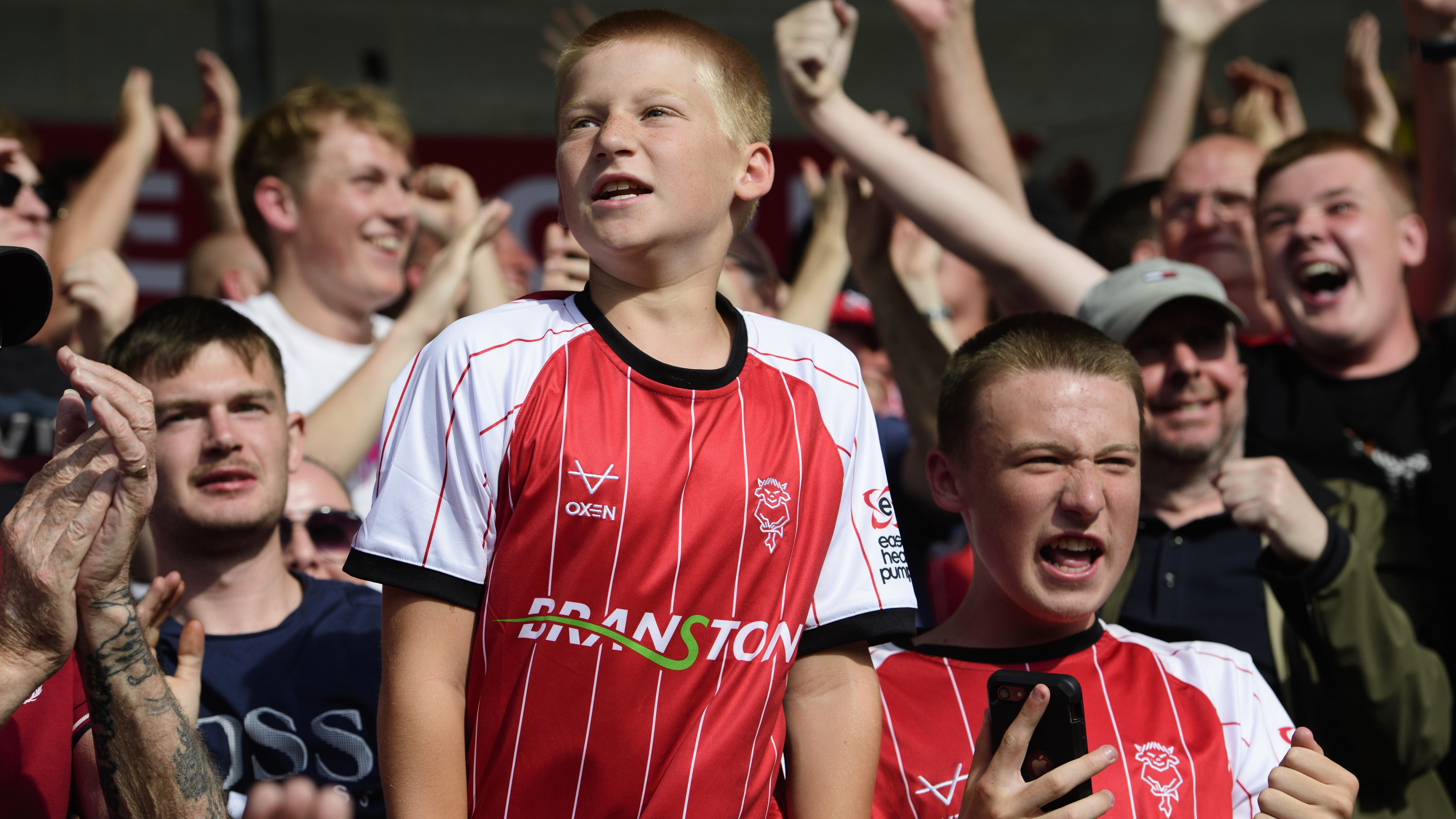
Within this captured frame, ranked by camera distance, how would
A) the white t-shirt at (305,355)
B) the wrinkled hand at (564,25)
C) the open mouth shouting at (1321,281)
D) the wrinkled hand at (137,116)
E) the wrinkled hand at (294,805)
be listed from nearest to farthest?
the wrinkled hand at (294,805)
the open mouth shouting at (1321,281)
the white t-shirt at (305,355)
the wrinkled hand at (137,116)
the wrinkled hand at (564,25)

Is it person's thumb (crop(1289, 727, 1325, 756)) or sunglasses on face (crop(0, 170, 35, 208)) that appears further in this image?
sunglasses on face (crop(0, 170, 35, 208))

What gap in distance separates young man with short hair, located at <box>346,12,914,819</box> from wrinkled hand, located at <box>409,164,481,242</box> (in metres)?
2.50

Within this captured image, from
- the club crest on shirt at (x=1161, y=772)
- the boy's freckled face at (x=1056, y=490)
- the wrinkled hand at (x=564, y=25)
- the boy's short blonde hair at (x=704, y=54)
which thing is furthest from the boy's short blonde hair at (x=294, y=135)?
the club crest on shirt at (x=1161, y=772)

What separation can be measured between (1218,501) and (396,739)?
7.04ft

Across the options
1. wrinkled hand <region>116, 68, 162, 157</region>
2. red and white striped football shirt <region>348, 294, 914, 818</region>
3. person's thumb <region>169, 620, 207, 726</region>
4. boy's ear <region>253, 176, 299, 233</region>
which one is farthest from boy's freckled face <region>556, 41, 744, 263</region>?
wrinkled hand <region>116, 68, 162, 157</region>

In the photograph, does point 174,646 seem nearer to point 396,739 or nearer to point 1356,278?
point 396,739

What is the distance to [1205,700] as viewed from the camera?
7.44 ft

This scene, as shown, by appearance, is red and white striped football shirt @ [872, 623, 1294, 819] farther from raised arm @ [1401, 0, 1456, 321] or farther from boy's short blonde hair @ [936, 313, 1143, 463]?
raised arm @ [1401, 0, 1456, 321]

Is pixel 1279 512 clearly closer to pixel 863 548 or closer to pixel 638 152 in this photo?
pixel 863 548

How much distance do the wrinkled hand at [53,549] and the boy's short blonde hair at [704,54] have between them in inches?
33.1

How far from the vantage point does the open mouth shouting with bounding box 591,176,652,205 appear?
6.09 ft

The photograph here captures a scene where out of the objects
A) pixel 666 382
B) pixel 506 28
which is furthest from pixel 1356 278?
pixel 506 28

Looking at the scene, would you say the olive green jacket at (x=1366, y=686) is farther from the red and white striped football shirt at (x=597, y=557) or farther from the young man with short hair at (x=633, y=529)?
the red and white striped football shirt at (x=597, y=557)

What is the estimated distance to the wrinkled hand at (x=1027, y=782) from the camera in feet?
5.88
